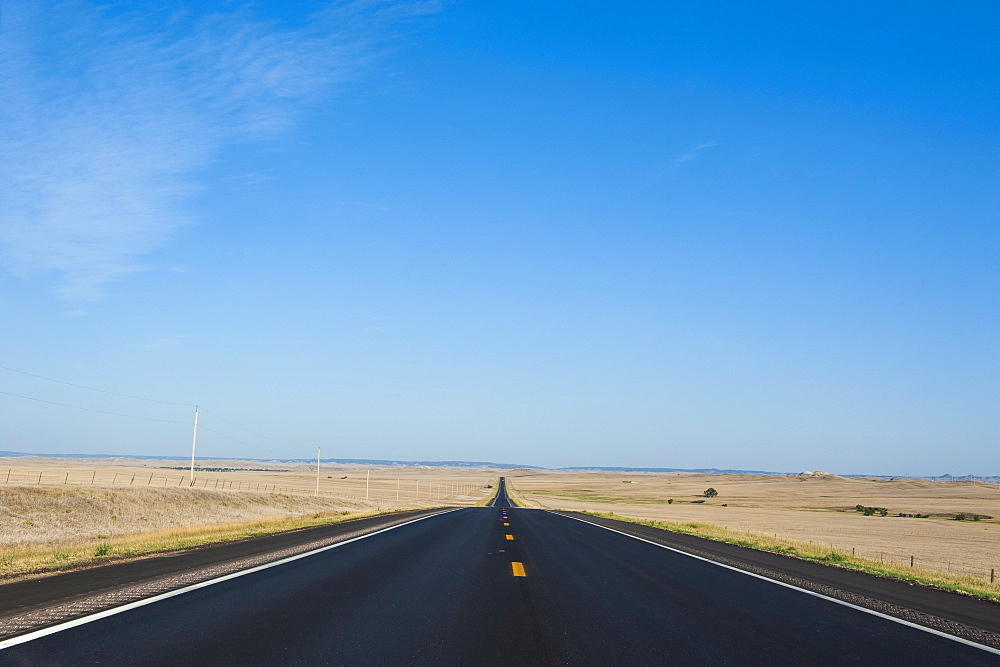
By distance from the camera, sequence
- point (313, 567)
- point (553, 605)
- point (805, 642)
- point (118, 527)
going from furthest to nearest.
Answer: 1. point (118, 527)
2. point (313, 567)
3. point (553, 605)
4. point (805, 642)

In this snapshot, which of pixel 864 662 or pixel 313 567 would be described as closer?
pixel 864 662

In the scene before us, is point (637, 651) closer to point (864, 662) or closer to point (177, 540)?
point (864, 662)

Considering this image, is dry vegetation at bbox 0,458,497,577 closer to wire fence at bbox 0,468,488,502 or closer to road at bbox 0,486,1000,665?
road at bbox 0,486,1000,665

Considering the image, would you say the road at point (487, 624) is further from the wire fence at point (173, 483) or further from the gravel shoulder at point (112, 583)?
the wire fence at point (173, 483)

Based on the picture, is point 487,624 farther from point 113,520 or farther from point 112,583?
point 113,520

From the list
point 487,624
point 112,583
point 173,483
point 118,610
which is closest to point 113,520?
point 112,583

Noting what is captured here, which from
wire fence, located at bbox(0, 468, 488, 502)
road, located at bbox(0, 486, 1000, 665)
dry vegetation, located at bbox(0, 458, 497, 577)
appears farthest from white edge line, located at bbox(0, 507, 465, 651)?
wire fence, located at bbox(0, 468, 488, 502)

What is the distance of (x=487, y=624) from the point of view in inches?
325

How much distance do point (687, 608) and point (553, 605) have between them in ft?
6.16

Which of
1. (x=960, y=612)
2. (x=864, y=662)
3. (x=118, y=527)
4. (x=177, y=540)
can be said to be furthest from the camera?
(x=118, y=527)

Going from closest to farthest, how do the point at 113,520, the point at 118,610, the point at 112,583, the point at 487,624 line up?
the point at 487,624 < the point at 118,610 < the point at 112,583 < the point at 113,520

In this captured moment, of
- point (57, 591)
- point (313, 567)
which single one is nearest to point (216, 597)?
point (57, 591)

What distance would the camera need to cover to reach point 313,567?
535 inches

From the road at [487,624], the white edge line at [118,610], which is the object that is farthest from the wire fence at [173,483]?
the road at [487,624]
